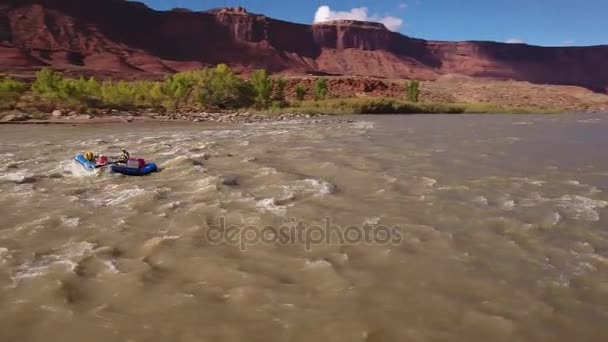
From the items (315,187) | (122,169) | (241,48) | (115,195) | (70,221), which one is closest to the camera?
(70,221)

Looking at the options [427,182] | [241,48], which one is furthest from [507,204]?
[241,48]

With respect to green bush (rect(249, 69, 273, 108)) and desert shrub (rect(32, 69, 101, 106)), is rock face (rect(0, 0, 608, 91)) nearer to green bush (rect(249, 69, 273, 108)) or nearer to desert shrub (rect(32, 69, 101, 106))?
desert shrub (rect(32, 69, 101, 106))

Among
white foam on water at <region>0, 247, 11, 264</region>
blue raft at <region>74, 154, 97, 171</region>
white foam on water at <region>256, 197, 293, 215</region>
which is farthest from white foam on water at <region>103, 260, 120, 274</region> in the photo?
blue raft at <region>74, 154, 97, 171</region>

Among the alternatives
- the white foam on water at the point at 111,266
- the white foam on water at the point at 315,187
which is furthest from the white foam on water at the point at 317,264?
the white foam on water at the point at 315,187

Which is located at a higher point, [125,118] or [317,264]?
[317,264]

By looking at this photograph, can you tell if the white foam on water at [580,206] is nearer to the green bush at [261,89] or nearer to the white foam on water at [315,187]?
the white foam on water at [315,187]

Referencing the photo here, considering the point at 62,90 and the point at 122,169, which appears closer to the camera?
the point at 122,169

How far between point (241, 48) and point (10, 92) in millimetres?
77628

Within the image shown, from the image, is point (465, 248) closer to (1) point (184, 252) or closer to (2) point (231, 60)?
(1) point (184, 252)

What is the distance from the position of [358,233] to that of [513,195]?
4.10 metres

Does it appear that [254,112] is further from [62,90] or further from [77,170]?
[77,170]

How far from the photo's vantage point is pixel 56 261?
6.49 meters

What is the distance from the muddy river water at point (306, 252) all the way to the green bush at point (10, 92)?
22.8 meters

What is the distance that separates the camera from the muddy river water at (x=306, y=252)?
196 inches
